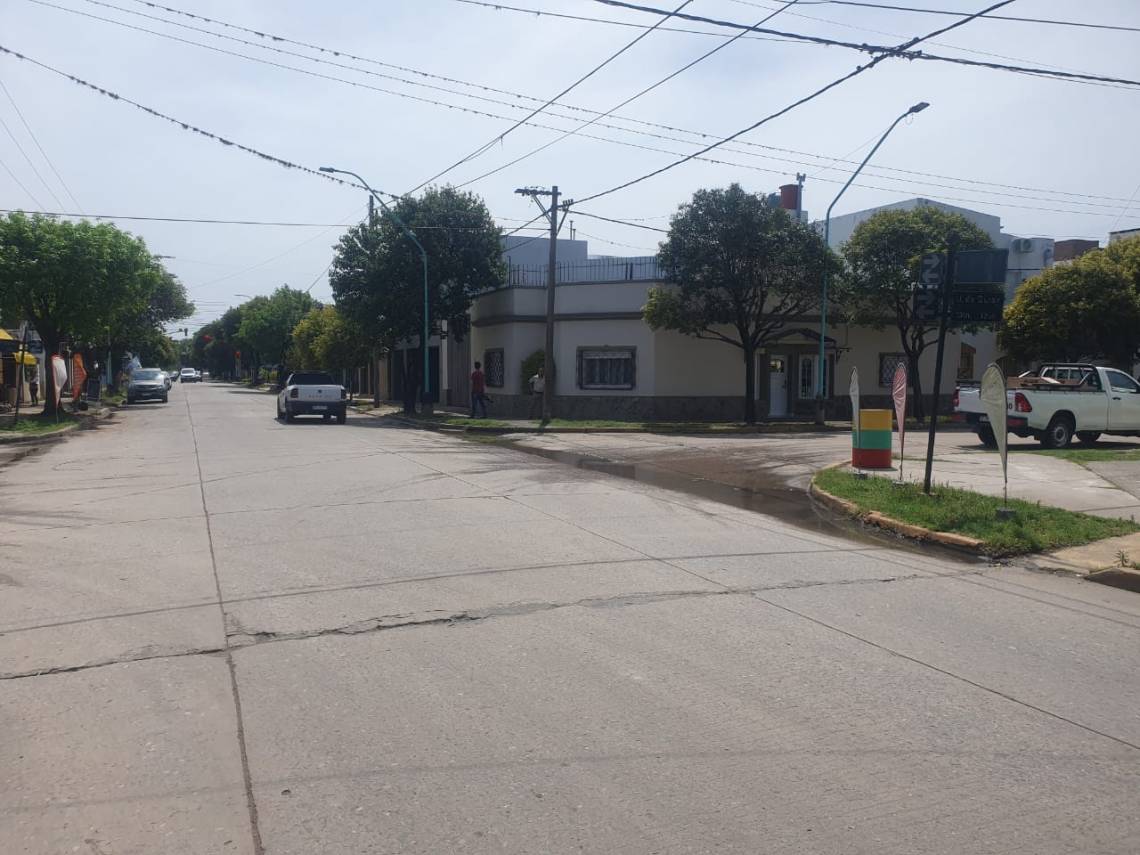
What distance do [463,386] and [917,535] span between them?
3236cm

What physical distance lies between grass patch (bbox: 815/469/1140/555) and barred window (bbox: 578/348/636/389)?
19.6 metres

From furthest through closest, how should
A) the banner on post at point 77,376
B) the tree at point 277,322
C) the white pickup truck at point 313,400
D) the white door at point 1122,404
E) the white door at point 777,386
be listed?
the tree at point 277,322 < the banner on post at point 77,376 < the white door at point 777,386 < the white pickup truck at point 313,400 < the white door at point 1122,404

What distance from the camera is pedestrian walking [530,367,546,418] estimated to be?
31.8 metres

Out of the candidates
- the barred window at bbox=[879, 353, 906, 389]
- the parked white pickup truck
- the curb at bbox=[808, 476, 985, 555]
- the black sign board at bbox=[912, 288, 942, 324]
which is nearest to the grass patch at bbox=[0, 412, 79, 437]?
the curb at bbox=[808, 476, 985, 555]

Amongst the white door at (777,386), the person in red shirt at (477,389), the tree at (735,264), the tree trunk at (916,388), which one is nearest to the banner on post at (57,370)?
the person in red shirt at (477,389)

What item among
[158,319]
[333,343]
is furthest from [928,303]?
[158,319]

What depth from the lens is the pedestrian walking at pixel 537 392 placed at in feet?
104

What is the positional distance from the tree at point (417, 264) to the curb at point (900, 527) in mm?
23941

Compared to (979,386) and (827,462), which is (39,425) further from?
(979,386)

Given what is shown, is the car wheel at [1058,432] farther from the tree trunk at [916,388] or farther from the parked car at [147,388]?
the parked car at [147,388]

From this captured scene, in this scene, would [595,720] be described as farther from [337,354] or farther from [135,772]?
[337,354]

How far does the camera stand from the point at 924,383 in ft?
122

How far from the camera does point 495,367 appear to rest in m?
36.9

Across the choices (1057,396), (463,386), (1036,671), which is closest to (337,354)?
(463,386)
